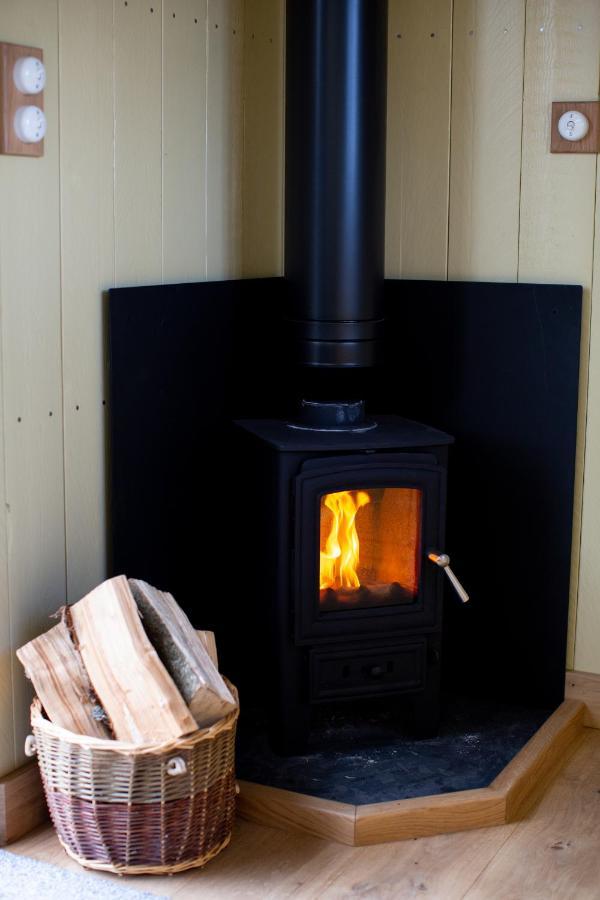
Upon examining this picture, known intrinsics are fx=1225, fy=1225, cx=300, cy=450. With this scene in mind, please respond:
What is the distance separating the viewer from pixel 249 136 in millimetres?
3092

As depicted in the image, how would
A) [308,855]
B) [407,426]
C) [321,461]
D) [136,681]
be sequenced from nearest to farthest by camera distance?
[136,681] < [308,855] < [321,461] < [407,426]

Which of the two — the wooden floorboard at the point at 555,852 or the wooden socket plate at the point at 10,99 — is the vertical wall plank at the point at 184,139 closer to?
the wooden socket plate at the point at 10,99

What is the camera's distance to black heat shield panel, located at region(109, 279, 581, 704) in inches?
113

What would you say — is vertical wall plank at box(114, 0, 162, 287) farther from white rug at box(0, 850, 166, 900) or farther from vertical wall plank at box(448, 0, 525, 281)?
white rug at box(0, 850, 166, 900)

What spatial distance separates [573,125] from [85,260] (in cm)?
117

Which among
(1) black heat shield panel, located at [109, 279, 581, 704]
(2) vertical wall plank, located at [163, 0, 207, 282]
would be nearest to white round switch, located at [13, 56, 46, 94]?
(2) vertical wall plank, located at [163, 0, 207, 282]

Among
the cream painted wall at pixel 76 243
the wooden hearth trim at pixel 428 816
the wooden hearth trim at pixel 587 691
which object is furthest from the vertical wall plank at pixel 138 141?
the wooden hearth trim at pixel 587 691

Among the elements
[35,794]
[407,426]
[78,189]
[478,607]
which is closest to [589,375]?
[407,426]

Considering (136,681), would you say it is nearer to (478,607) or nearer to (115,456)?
(115,456)

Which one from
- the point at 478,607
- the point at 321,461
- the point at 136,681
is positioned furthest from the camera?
the point at 478,607

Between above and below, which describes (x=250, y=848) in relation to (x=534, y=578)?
below

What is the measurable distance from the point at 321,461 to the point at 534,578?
0.73 meters

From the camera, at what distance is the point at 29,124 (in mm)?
2320

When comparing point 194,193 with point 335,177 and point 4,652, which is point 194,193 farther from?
point 4,652
